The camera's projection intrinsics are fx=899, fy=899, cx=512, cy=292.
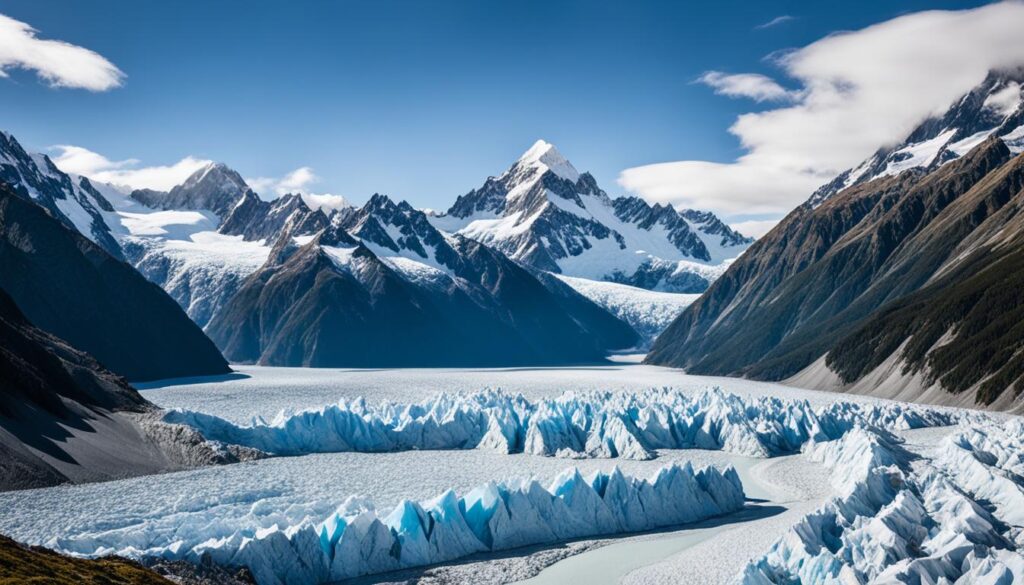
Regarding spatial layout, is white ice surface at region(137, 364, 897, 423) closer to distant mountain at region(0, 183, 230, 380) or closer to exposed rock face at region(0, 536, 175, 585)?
distant mountain at region(0, 183, 230, 380)

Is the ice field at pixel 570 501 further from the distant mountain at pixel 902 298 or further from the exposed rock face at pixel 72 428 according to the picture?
the distant mountain at pixel 902 298

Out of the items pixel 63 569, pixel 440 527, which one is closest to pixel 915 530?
pixel 440 527

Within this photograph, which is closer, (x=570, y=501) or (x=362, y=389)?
(x=570, y=501)

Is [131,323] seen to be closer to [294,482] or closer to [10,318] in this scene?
[10,318]

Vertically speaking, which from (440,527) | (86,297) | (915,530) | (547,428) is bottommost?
(915,530)

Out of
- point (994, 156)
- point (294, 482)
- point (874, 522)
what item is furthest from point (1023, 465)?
point (994, 156)

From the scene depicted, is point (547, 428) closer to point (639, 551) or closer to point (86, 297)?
point (639, 551)

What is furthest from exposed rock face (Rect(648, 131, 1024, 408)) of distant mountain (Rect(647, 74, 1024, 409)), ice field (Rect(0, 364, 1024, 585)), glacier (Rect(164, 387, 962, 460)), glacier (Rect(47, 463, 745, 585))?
glacier (Rect(47, 463, 745, 585))
